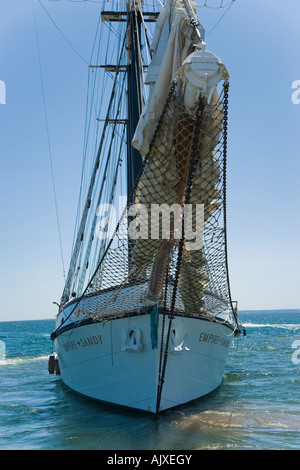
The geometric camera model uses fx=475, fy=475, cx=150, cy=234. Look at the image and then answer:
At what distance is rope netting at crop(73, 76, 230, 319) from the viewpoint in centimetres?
737

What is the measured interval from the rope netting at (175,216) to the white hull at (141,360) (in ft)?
1.27

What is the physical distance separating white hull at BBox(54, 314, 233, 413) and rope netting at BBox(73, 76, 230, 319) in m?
0.39

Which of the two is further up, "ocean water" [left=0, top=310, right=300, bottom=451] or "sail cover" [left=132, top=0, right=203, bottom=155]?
"sail cover" [left=132, top=0, right=203, bottom=155]

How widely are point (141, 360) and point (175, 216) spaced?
3142 millimetres

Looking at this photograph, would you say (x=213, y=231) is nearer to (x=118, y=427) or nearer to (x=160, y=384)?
(x=160, y=384)

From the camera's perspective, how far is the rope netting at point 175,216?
7.37 metres

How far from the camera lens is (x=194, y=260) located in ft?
29.6

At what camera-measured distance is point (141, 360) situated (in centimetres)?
943

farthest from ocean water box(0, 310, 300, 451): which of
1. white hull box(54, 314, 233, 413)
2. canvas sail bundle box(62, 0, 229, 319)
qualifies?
canvas sail bundle box(62, 0, 229, 319)

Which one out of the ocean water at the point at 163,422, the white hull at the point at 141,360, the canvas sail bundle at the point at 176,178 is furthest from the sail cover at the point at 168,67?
the ocean water at the point at 163,422

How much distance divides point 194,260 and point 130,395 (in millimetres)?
3133

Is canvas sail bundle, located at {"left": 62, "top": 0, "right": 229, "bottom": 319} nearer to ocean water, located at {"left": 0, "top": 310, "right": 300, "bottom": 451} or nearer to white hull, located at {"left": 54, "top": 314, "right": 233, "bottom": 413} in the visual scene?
white hull, located at {"left": 54, "top": 314, "right": 233, "bottom": 413}

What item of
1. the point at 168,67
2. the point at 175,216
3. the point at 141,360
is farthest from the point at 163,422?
the point at 168,67

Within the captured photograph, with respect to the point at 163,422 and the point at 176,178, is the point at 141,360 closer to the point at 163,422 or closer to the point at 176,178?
the point at 163,422
